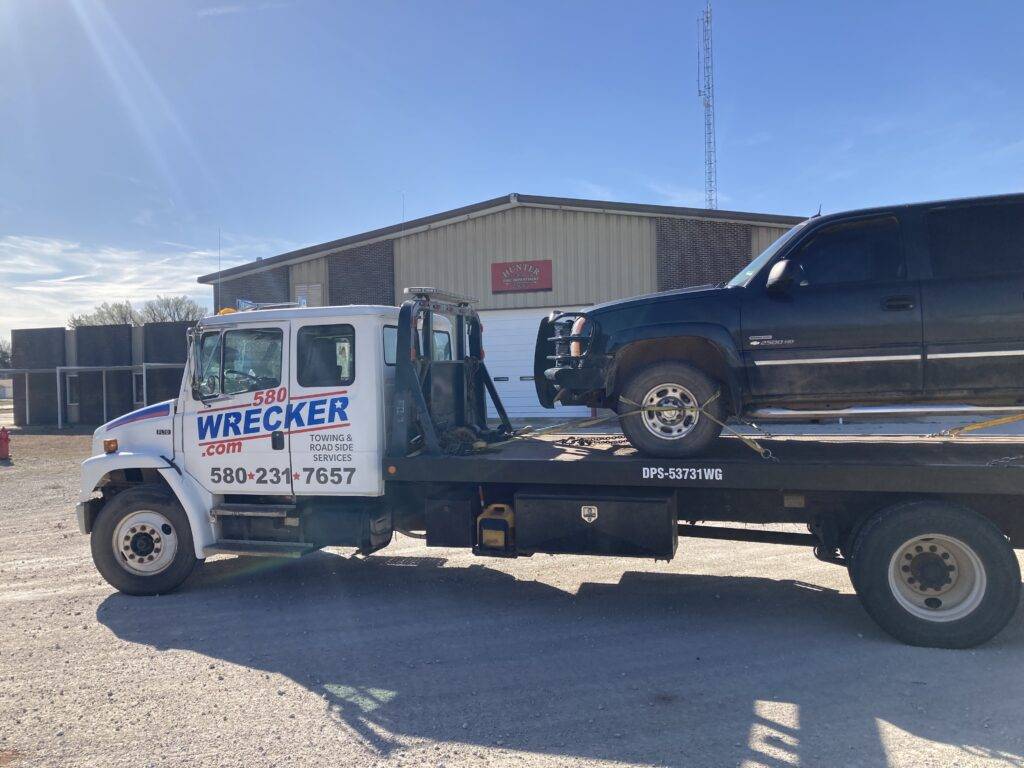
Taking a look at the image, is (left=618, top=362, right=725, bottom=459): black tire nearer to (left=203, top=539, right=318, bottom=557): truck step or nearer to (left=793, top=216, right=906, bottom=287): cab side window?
(left=793, top=216, right=906, bottom=287): cab side window

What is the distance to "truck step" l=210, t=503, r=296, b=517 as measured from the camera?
5949 mm

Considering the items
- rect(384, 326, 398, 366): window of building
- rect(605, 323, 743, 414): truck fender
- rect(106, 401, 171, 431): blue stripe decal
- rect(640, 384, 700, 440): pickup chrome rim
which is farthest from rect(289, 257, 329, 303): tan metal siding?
rect(640, 384, 700, 440): pickup chrome rim

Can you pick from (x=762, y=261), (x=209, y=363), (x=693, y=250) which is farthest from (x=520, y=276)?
(x=762, y=261)

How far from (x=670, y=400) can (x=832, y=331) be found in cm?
123

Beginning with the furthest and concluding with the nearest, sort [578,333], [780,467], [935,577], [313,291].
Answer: [313,291]
[578,333]
[780,467]
[935,577]

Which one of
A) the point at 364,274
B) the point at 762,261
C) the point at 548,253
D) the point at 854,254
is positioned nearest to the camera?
the point at 854,254

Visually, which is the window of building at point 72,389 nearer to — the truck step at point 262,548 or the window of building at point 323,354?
the truck step at point 262,548

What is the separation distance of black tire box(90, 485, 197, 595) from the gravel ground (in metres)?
0.19

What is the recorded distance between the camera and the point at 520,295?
68.7ft

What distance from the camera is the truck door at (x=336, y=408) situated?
580cm

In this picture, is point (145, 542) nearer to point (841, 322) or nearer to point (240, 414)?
point (240, 414)

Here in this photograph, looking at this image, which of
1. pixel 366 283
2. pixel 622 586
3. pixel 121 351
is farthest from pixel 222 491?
pixel 121 351

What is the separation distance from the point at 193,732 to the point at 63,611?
2775 mm

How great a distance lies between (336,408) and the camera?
583 centimetres
